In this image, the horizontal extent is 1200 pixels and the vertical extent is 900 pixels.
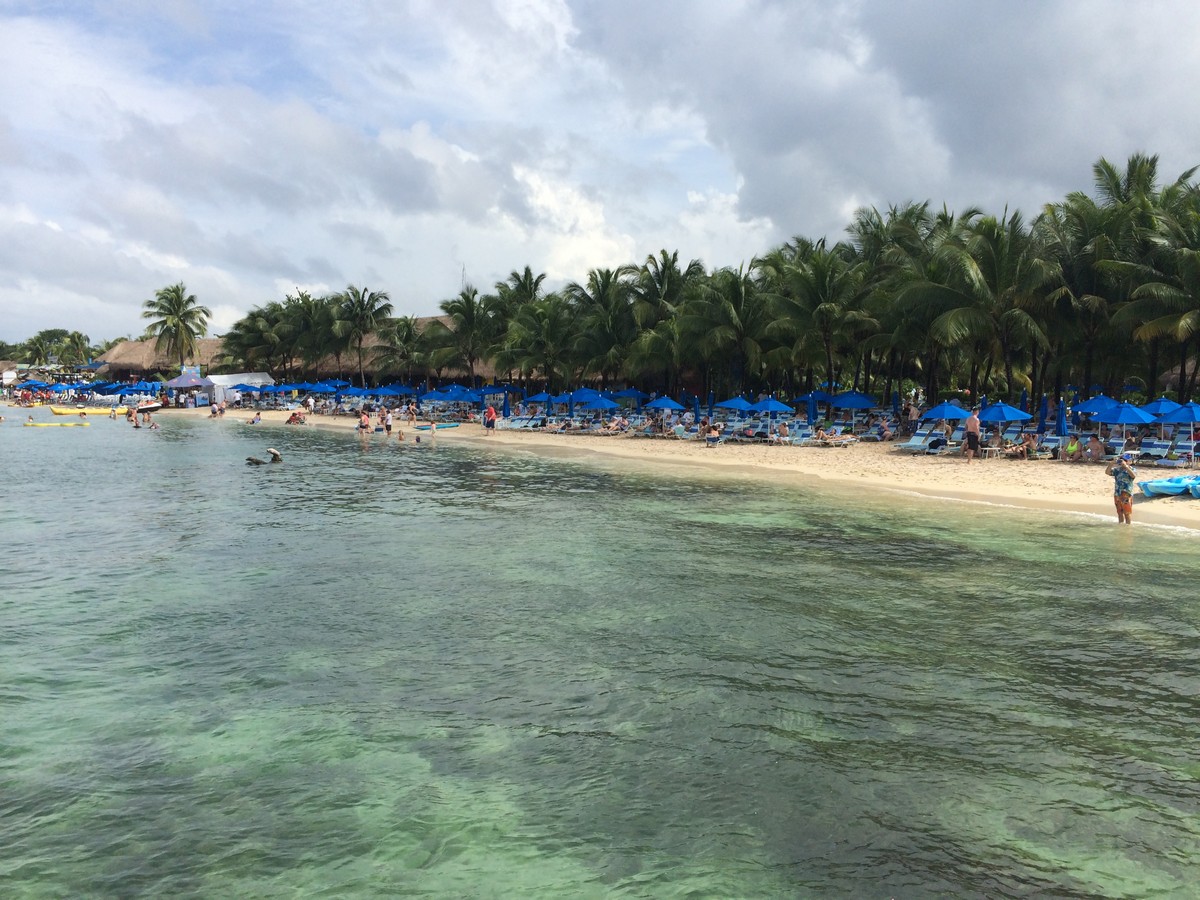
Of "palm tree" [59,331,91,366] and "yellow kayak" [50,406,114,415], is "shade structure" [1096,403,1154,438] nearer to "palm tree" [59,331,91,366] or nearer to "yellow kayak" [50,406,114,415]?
"yellow kayak" [50,406,114,415]

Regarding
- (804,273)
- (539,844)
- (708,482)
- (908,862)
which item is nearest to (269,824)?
(539,844)

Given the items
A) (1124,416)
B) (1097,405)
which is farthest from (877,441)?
(1124,416)

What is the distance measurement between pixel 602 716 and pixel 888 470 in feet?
54.5

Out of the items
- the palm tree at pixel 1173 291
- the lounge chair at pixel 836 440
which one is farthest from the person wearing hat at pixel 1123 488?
the lounge chair at pixel 836 440

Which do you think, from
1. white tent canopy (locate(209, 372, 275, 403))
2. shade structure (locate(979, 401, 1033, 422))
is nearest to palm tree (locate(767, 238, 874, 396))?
shade structure (locate(979, 401, 1033, 422))

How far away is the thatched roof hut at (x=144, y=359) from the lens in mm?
69500

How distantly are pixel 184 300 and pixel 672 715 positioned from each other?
67.1 metres

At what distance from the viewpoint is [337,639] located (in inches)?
323

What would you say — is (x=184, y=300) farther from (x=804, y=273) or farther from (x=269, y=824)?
(x=269, y=824)

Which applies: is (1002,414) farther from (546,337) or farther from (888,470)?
(546,337)

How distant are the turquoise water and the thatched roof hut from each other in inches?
2487

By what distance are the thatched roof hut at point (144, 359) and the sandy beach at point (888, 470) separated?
46.4 m

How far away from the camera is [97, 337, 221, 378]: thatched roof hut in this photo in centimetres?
6950

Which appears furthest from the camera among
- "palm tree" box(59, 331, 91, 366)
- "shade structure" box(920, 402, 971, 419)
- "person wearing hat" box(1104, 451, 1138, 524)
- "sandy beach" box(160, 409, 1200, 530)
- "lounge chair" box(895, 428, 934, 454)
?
"palm tree" box(59, 331, 91, 366)
